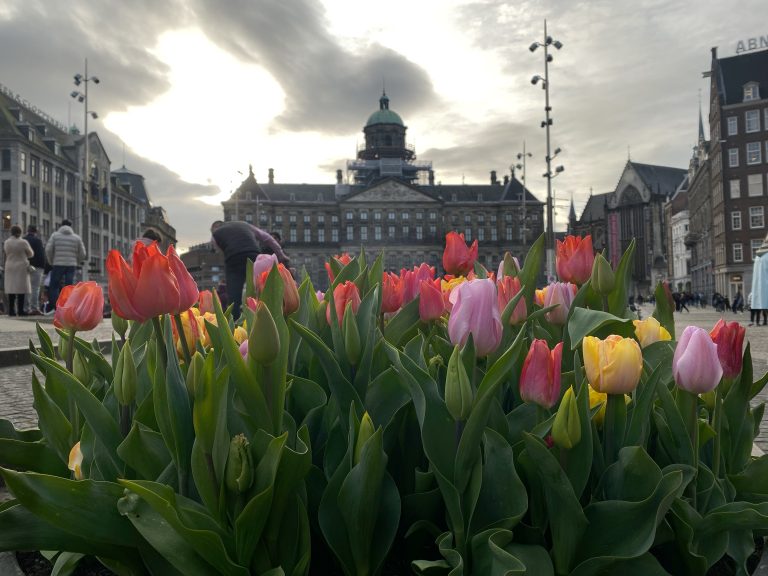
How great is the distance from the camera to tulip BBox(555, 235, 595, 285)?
2.03 meters

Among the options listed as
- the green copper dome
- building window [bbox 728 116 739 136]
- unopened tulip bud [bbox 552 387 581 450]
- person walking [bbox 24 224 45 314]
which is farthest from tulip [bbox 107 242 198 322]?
the green copper dome

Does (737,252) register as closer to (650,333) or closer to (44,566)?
(650,333)

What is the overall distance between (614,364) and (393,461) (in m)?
0.58

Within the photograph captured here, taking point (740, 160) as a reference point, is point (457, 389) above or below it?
below

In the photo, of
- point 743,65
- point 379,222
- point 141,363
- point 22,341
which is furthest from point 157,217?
point 141,363

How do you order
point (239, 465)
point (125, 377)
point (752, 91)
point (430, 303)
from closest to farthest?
1. point (239, 465)
2. point (125, 377)
3. point (430, 303)
4. point (752, 91)

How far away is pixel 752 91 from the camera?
49156 millimetres

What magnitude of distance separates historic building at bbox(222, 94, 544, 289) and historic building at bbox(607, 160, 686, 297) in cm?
1160

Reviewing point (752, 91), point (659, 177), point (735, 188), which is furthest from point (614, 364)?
point (659, 177)

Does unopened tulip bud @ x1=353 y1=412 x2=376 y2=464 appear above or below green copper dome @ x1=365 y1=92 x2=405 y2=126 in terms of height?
below

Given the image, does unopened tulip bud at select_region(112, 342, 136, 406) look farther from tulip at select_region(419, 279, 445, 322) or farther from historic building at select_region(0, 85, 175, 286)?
historic building at select_region(0, 85, 175, 286)

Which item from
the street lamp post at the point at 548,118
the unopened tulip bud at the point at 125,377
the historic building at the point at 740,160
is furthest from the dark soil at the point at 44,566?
the historic building at the point at 740,160

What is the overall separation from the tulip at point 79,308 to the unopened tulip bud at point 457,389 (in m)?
1.06

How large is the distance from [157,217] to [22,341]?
7892 cm
